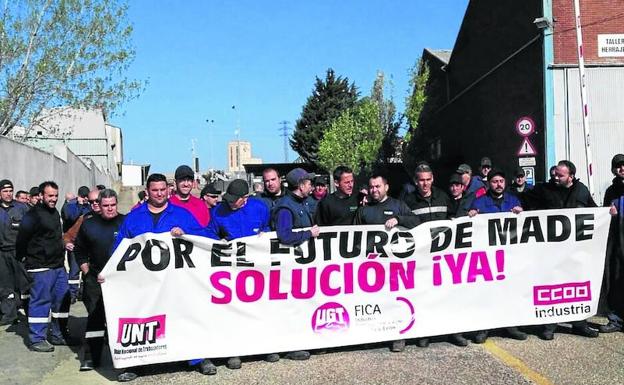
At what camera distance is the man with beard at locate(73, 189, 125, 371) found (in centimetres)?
588

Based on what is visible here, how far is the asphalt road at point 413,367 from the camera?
5230mm

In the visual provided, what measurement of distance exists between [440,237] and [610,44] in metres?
15.1

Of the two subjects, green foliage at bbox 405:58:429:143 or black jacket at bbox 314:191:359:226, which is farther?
green foliage at bbox 405:58:429:143

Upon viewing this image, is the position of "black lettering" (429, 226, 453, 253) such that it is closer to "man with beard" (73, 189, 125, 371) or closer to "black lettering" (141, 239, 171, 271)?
"black lettering" (141, 239, 171, 271)

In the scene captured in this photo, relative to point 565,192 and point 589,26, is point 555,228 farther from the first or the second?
point 589,26

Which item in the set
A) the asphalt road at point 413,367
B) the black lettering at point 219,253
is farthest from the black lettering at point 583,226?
the black lettering at point 219,253

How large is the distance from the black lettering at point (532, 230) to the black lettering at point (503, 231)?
0.09m

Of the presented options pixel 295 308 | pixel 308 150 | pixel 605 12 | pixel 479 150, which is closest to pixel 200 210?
pixel 295 308

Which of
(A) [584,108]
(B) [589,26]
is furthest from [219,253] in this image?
(B) [589,26]

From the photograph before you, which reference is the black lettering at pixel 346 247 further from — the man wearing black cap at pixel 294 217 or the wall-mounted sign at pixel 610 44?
the wall-mounted sign at pixel 610 44

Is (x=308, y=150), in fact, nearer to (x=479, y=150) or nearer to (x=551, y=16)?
(x=479, y=150)

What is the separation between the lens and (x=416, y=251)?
6.31m

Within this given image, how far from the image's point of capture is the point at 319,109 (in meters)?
51.5

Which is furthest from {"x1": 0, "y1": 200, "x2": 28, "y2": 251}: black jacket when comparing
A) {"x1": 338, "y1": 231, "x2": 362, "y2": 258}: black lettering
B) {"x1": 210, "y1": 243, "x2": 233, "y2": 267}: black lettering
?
{"x1": 338, "y1": 231, "x2": 362, "y2": 258}: black lettering
